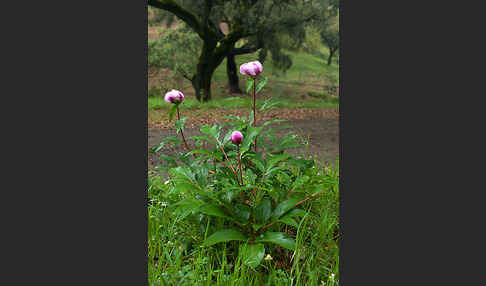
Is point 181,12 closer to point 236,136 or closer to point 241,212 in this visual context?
point 236,136

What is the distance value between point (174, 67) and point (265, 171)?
0.97m

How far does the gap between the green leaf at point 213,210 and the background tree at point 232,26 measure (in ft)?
2.65

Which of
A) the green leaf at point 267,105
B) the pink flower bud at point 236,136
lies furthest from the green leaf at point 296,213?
the green leaf at point 267,105

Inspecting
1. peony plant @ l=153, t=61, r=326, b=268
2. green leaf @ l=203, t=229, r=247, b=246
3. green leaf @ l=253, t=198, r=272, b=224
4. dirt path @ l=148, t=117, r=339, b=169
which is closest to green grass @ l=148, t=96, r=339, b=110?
dirt path @ l=148, t=117, r=339, b=169

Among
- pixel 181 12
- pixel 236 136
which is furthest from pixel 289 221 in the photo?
pixel 181 12

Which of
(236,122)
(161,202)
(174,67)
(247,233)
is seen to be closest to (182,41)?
(174,67)

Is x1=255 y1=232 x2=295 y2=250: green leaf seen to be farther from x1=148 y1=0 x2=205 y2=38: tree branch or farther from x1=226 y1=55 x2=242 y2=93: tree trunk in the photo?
x1=148 y1=0 x2=205 y2=38: tree branch

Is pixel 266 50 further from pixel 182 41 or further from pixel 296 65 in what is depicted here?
pixel 182 41

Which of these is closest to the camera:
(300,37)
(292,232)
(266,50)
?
(292,232)

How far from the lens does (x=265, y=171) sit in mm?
1414

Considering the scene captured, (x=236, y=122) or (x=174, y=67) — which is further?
(x=174, y=67)

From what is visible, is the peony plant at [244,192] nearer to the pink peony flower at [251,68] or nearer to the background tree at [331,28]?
the pink peony flower at [251,68]

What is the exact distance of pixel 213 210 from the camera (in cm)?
128

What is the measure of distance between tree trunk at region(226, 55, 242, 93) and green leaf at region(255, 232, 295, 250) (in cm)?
90
